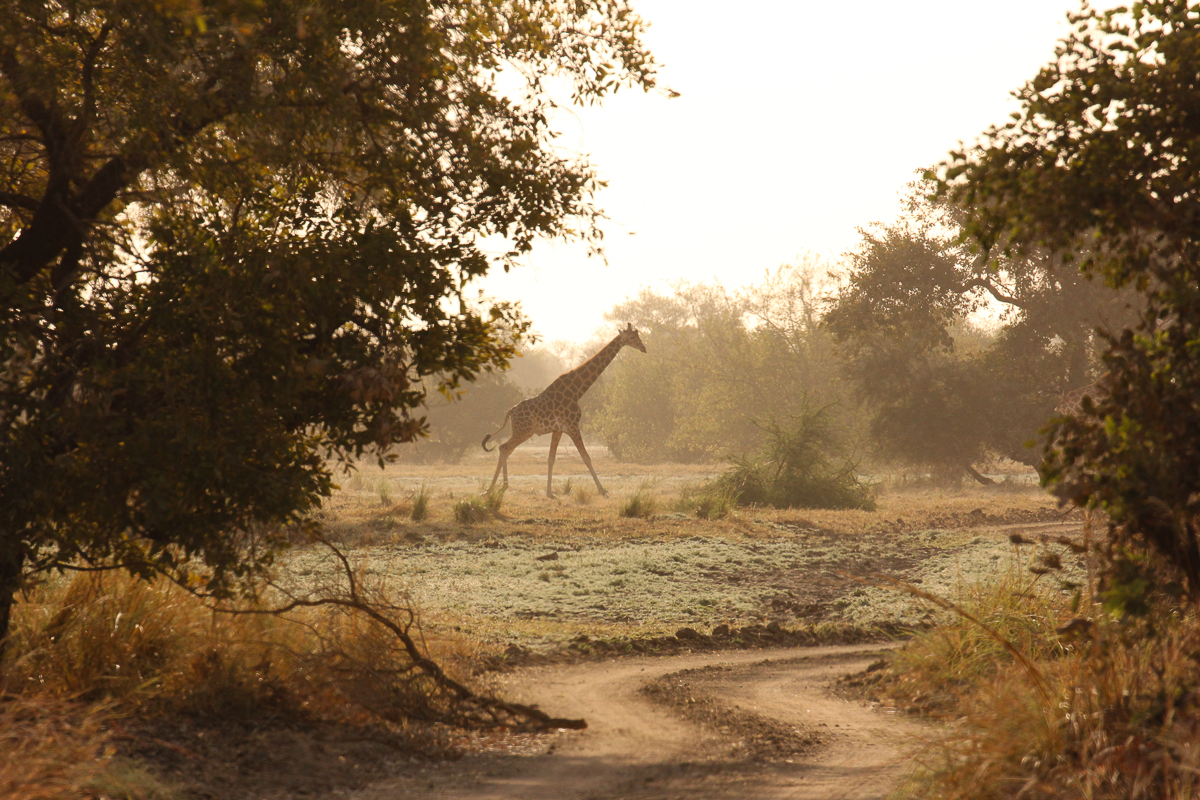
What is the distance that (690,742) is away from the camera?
20.1ft

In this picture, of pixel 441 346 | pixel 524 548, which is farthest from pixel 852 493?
pixel 441 346

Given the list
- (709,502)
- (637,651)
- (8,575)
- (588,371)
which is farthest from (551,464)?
(8,575)

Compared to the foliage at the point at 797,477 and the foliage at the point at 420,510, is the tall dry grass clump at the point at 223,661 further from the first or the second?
the foliage at the point at 797,477

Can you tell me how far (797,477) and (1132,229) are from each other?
18644 millimetres

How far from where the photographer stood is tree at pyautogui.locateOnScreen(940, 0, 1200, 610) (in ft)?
13.1

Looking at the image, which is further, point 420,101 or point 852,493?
point 852,493

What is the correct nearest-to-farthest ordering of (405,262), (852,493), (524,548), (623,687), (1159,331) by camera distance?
(1159,331), (405,262), (623,687), (524,548), (852,493)

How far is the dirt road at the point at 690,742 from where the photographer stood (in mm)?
5215

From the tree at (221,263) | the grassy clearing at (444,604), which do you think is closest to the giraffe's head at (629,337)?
the grassy clearing at (444,604)

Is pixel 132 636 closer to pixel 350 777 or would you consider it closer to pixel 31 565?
pixel 31 565

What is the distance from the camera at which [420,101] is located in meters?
6.23

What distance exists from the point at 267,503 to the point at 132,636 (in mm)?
1510

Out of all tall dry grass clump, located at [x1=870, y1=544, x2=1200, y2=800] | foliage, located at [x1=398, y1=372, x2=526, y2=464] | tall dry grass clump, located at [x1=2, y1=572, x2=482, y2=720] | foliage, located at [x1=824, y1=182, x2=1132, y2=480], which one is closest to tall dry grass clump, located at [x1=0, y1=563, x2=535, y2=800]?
tall dry grass clump, located at [x1=2, y1=572, x2=482, y2=720]

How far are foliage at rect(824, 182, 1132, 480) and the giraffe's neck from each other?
9.51 m
